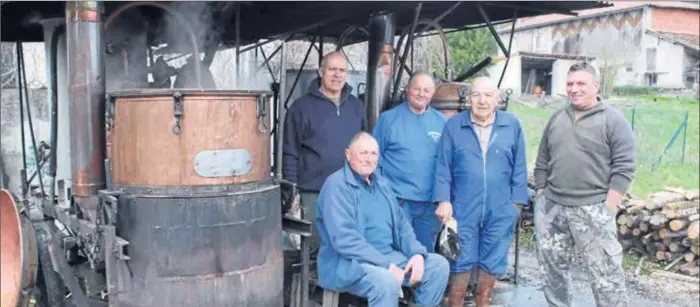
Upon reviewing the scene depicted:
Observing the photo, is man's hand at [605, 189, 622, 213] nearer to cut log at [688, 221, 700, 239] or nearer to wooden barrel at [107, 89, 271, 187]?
wooden barrel at [107, 89, 271, 187]

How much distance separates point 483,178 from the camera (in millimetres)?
4543

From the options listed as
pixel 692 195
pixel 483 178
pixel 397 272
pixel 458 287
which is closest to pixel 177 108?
pixel 397 272

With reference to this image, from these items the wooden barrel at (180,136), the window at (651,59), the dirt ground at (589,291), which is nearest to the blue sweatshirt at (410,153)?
the wooden barrel at (180,136)

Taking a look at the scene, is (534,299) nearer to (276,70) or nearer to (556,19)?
(276,70)

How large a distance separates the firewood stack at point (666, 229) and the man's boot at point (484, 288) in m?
3.74

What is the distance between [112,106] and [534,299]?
3.99 m

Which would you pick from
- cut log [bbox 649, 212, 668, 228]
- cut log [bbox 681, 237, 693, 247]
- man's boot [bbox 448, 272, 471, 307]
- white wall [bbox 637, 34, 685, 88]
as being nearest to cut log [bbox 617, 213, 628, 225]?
cut log [bbox 649, 212, 668, 228]

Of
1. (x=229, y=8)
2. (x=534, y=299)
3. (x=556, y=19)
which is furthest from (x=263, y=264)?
(x=556, y=19)

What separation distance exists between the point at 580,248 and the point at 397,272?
4.55 feet

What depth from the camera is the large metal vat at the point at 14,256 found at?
3.86 meters

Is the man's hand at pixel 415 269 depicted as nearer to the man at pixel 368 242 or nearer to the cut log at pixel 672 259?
the man at pixel 368 242

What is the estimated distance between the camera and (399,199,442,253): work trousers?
4809mm

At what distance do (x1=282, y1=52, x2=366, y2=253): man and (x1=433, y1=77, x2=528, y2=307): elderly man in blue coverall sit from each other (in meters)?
0.80

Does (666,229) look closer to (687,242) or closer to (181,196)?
(687,242)
